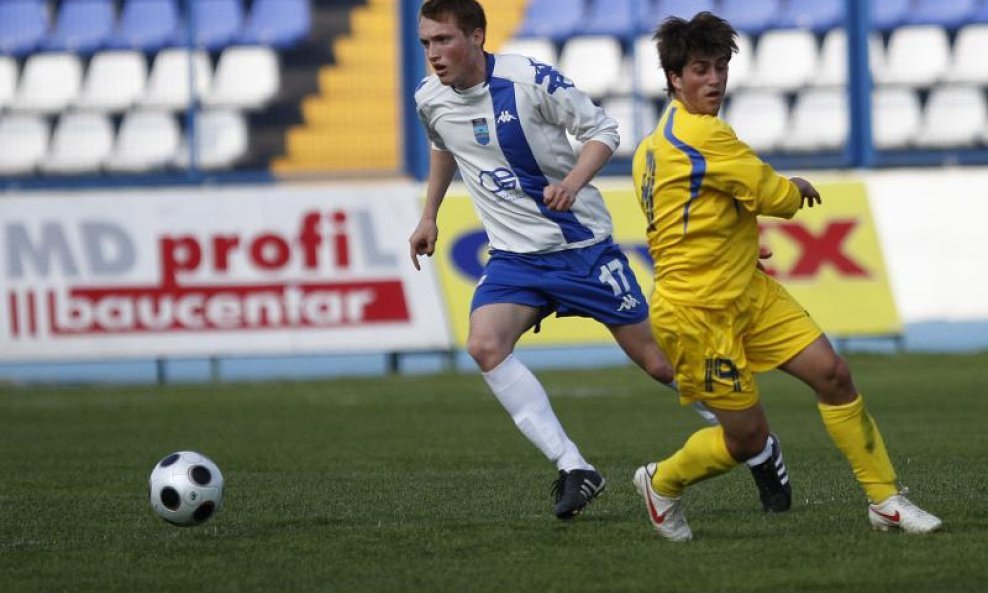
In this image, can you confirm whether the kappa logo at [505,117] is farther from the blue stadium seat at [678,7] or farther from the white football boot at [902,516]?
the blue stadium seat at [678,7]

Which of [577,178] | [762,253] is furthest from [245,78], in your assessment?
[762,253]

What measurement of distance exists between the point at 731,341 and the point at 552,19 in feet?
44.1

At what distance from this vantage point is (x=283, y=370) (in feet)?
52.5

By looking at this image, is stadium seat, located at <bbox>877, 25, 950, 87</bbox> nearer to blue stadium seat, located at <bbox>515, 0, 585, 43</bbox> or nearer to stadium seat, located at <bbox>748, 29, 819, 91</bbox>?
stadium seat, located at <bbox>748, 29, 819, 91</bbox>

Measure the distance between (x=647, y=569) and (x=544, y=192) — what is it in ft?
5.83

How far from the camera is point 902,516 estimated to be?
5.73 meters

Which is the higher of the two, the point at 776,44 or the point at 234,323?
the point at 776,44

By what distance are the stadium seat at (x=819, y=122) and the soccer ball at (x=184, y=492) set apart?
1216cm

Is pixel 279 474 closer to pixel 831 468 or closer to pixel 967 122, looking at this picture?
pixel 831 468

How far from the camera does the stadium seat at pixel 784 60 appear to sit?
706 inches

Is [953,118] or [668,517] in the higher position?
[668,517]

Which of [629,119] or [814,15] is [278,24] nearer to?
[629,119]

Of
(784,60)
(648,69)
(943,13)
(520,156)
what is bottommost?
(648,69)

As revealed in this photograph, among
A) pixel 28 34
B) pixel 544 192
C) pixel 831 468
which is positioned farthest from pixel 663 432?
Result: pixel 28 34
